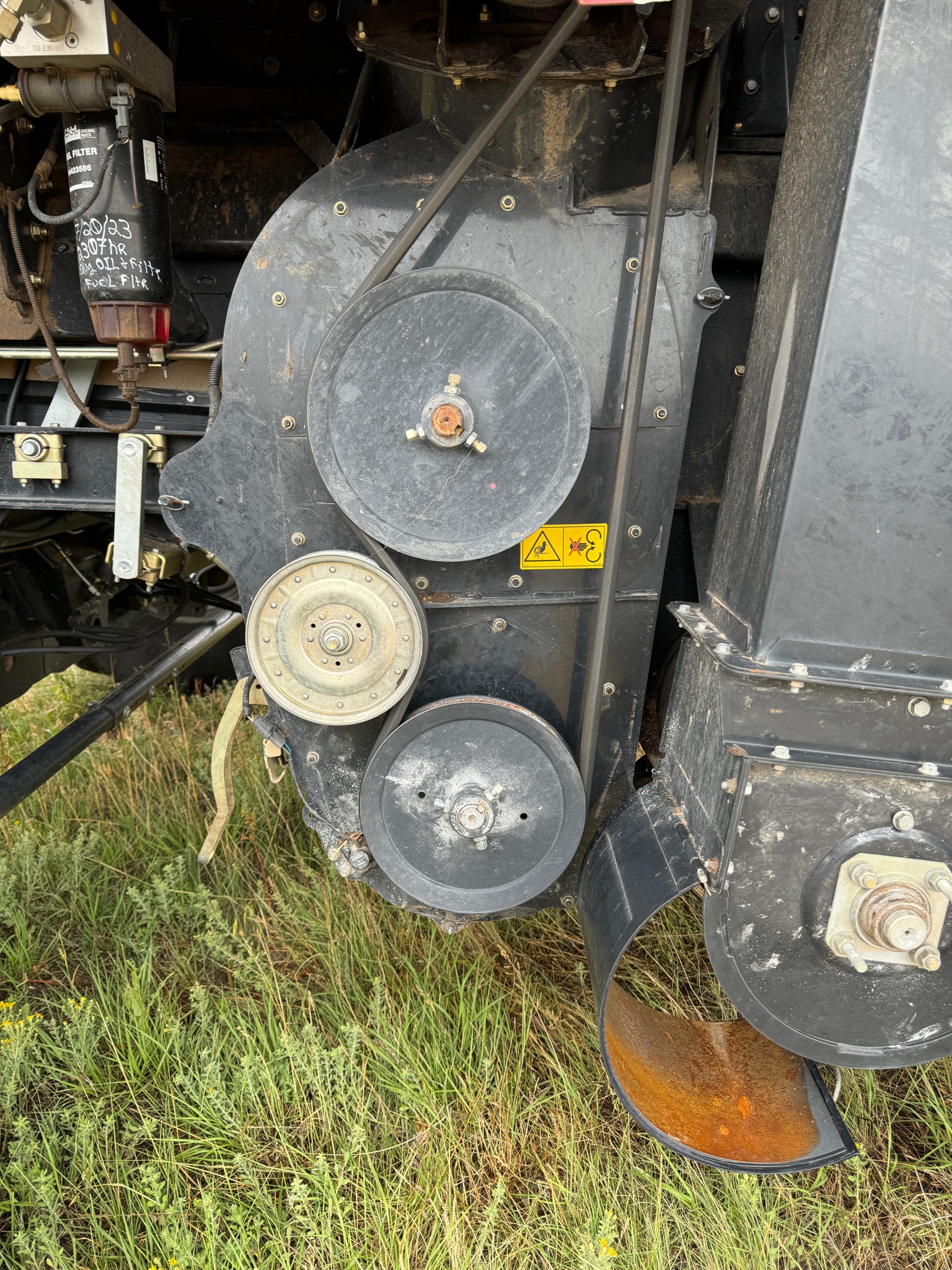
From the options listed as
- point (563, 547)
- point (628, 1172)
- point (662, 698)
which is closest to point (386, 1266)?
point (628, 1172)

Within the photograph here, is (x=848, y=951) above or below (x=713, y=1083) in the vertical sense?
above

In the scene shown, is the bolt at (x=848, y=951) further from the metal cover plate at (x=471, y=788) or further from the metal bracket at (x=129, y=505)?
the metal bracket at (x=129, y=505)

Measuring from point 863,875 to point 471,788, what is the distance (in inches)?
25.9

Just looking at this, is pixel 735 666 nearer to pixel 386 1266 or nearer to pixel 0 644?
pixel 386 1266

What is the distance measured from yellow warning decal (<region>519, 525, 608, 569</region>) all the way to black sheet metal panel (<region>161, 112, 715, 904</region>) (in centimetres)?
2

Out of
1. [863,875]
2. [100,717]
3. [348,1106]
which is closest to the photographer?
[863,875]

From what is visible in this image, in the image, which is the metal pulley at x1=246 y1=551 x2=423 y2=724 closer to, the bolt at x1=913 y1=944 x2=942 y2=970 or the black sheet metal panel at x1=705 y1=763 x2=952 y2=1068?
the black sheet metal panel at x1=705 y1=763 x2=952 y2=1068

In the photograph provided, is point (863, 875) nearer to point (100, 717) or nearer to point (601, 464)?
point (601, 464)

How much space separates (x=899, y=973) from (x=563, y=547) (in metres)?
0.92

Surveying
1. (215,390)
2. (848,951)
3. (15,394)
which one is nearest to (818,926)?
(848,951)

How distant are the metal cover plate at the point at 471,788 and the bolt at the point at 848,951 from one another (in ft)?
1.51

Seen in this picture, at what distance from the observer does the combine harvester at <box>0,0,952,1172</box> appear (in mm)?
1250

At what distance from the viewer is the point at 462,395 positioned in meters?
1.40

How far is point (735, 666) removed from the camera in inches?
51.0
